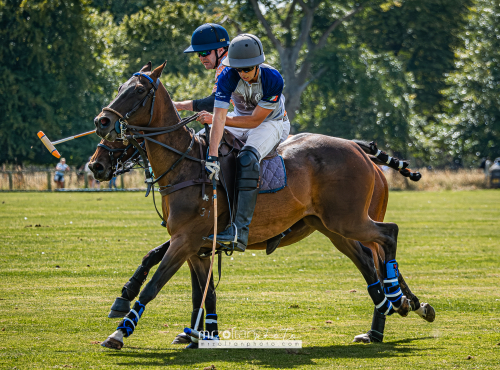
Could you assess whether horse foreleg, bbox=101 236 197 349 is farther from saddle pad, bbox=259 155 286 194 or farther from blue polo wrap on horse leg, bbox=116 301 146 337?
saddle pad, bbox=259 155 286 194

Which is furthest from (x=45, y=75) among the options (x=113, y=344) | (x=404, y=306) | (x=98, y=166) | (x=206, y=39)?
(x=113, y=344)

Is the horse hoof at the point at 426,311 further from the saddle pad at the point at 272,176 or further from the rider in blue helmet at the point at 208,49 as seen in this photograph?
the rider in blue helmet at the point at 208,49

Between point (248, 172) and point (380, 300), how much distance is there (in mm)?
2141

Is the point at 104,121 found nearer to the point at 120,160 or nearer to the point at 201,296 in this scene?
the point at 120,160

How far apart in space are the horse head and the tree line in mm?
35844

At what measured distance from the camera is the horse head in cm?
674

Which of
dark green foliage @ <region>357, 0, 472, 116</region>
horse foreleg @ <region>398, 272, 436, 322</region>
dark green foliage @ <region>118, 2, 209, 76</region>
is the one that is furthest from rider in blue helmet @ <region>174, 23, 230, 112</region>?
dark green foliage @ <region>357, 0, 472, 116</region>

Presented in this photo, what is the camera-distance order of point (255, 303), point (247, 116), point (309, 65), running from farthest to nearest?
point (309, 65) < point (255, 303) < point (247, 116)

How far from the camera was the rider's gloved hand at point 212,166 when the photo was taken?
701 centimetres

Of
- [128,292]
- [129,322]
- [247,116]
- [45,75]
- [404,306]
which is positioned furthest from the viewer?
[45,75]

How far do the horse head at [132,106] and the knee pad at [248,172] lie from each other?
3.26ft

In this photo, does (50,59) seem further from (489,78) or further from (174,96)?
(489,78)

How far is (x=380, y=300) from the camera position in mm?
8000

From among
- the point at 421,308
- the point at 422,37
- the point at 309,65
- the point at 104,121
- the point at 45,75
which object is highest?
the point at 422,37
